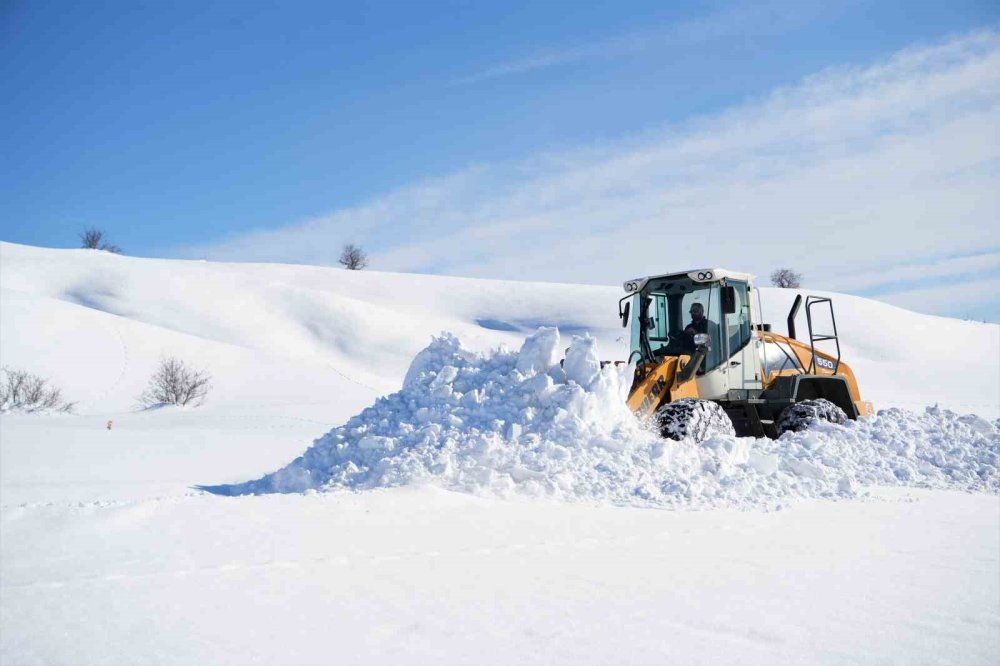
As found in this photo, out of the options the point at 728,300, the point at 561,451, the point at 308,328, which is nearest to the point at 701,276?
the point at 728,300

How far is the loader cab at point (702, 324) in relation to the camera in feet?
29.9

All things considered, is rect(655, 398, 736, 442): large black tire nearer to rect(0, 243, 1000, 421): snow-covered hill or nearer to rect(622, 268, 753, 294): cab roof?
rect(622, 268, 753, 294): cab roof

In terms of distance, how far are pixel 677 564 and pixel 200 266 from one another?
5002 centimetres

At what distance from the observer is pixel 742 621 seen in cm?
353

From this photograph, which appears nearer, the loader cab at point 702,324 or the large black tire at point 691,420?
the large black tire at point 691,420

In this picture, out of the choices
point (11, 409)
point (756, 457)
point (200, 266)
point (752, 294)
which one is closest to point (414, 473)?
point (756, 457)

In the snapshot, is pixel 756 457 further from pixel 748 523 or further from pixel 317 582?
pixel 317 582

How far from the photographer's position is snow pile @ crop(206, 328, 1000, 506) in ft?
21.9

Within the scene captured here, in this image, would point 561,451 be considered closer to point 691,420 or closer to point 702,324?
point 691,420

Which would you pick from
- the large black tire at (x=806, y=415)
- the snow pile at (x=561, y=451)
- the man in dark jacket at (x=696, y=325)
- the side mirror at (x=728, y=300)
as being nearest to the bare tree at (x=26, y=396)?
the snow pile at (x=561, y=451)

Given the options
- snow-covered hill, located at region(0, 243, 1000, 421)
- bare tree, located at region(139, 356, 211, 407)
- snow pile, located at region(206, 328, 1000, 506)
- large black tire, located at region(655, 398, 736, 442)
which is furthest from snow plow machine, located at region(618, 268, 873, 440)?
bare tree, located at region(139, 356, 211, 407)

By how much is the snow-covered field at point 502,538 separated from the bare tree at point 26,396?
5479mm

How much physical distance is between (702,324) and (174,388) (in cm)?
1671

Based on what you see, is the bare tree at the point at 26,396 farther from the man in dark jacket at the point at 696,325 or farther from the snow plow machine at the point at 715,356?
the man in dark jacket at the point at 696,325
